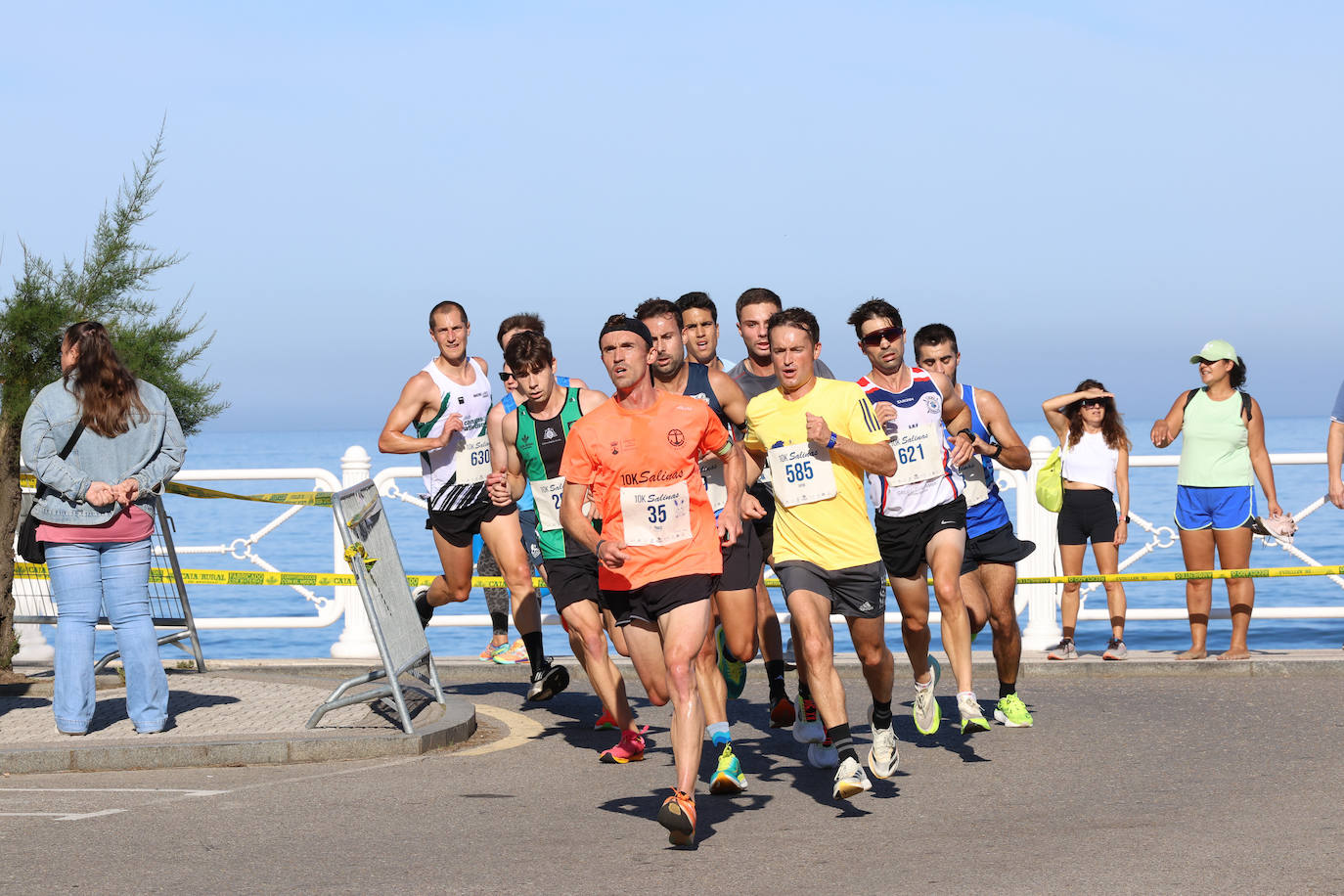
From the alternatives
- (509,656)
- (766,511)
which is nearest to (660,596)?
(766,511)

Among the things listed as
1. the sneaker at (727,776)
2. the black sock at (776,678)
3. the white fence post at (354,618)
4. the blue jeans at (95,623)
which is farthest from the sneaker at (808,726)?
the white fence post at (354,618)

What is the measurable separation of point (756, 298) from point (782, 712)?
240cm

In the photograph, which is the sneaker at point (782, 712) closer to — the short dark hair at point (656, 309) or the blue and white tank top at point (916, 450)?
the blue and white tank top at point (916, 450)

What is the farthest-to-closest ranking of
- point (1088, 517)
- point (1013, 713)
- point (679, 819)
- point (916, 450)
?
point (1088, 517) < point (1013, 713) < point (916, 450) < point (679, 819)

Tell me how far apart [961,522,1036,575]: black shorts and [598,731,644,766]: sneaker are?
2.12 m

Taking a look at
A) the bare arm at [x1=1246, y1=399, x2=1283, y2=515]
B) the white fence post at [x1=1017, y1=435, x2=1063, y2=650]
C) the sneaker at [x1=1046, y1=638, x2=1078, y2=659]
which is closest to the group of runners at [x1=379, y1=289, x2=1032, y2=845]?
the sneaker at [x1=1046, y1=638, x2=1078, y2=659]

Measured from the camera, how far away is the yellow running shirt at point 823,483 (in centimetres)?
750

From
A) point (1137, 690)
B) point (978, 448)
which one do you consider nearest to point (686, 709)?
point (978, 448)

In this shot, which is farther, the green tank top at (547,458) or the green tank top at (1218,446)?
the green tank top at (1218,446)

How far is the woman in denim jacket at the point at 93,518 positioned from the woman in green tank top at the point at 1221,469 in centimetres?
712

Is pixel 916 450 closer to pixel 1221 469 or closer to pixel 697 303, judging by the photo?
pixel 697 303

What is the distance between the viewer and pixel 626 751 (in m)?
8.66

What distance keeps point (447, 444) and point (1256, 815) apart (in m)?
5.54

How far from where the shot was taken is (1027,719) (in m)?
9.64
